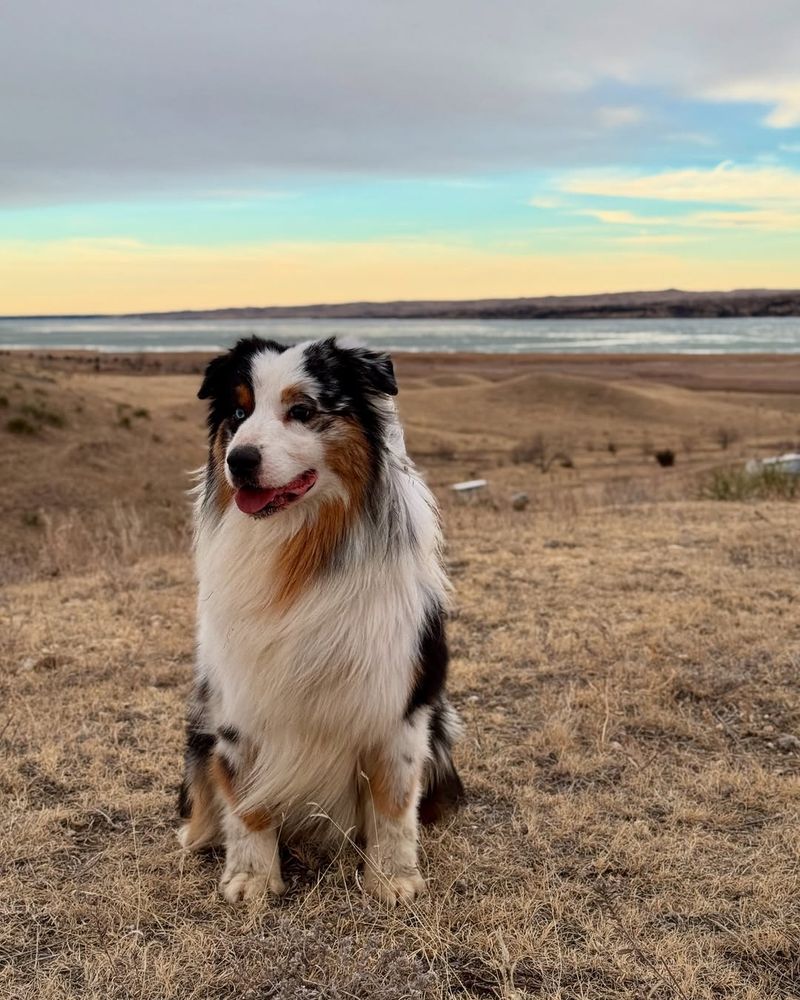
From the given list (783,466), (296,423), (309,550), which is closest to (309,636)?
(309,550)

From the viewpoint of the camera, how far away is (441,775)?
154 inches

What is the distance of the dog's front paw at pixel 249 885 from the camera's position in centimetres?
342

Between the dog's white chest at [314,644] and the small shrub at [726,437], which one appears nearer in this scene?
the dog's white chest at [314,644]

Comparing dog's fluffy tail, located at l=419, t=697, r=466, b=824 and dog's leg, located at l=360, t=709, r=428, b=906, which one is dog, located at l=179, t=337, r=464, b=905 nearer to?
dog's leg, located at l=360, t=709, r=428, b=906

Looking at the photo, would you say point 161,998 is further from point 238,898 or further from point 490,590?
point 490,590

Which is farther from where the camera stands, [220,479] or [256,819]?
[256,819]

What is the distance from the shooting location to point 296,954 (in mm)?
3057

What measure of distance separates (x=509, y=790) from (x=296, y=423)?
2.21 m

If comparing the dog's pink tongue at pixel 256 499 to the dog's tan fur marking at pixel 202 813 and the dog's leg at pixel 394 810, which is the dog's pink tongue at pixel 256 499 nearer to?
the dog's leg at pixel 394 810

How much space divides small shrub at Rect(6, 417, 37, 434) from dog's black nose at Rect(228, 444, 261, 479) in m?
18.9

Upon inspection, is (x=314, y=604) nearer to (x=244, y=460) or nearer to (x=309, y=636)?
(x=309, y=636)

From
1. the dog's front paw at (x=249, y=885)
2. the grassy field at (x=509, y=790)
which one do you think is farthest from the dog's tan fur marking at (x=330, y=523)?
the grassy field at (x=509, y=790)

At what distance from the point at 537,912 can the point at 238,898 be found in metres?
1.11

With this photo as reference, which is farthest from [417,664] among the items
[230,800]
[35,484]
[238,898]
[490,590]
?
[35,484]
